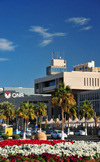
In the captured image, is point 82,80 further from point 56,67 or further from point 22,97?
point 56,67

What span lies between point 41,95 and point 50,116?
9.67 m

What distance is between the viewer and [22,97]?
470 ft

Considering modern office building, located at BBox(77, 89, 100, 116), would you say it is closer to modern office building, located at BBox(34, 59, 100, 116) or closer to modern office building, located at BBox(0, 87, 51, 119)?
modern office building, located at BBox(34, 59, 100, 116)

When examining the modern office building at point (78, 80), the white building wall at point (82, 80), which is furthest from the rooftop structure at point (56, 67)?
the white building wall at point (82, 80)

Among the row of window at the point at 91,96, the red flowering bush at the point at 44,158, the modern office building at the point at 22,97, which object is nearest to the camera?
the red flowering bush at the point at 44,158

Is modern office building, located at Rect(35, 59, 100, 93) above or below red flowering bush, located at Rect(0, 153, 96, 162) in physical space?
above

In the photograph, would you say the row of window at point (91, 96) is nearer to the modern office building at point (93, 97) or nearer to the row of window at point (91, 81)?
the modern office building at point (93, 97)

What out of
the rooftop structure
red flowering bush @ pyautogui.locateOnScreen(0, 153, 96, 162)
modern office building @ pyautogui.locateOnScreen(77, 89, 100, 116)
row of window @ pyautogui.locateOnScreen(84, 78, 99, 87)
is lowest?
red flowering bush @ pyautogui.locateOnScreen(0, 153, 96, 162)

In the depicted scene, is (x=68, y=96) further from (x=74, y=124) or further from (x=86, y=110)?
(x=74, y=124)

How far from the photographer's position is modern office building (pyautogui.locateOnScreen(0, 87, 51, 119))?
140 m

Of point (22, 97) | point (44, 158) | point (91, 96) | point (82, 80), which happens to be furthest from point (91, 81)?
point (44, 158)

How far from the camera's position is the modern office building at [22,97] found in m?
140

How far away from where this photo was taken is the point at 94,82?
136875 mm

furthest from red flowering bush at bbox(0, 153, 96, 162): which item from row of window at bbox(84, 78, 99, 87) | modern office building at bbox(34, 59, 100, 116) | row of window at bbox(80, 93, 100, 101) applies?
row of window at bbox(84, 78, 99, 87)
